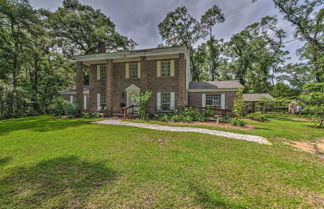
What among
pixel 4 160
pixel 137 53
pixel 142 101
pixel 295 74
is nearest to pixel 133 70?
pixel 137 53

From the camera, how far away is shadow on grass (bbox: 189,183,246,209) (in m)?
2.15

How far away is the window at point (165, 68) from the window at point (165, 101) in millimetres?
1933

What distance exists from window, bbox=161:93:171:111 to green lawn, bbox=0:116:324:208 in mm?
7833

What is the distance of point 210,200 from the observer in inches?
89.2

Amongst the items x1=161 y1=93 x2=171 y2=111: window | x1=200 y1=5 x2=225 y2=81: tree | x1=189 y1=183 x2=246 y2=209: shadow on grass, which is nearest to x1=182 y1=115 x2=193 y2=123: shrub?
x1=161 y1=93 x2=171 y2=111: window

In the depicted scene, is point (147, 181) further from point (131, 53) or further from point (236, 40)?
point (236, 40)

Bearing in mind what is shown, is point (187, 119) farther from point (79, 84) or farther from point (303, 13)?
point (303, 13)

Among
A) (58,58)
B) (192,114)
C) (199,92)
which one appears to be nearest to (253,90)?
(199,92)

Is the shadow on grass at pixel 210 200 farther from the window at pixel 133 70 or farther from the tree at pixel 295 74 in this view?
the tree at pixel 295 74

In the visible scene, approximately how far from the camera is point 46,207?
6.98 ft

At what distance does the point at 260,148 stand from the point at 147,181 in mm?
4278

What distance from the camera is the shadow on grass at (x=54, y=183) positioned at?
2244 millimetres

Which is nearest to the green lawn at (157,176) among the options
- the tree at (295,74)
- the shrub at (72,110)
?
the shrub at (72,110)

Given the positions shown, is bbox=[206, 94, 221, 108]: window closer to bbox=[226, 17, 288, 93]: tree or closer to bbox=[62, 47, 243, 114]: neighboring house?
bbox=[62, 47, 243, 114]: neighboring house
